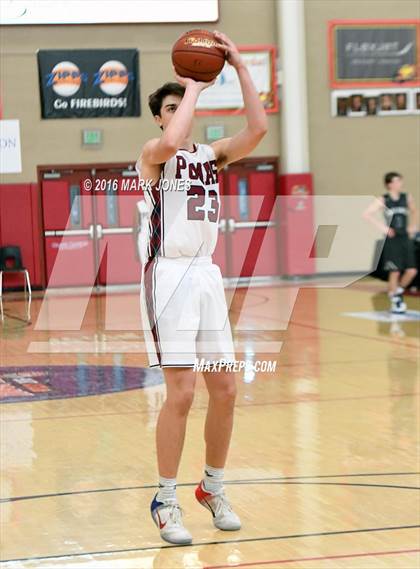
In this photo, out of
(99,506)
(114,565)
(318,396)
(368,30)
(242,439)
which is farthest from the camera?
(368,30)

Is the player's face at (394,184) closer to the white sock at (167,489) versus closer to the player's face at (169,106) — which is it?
the player's face at (169,106)

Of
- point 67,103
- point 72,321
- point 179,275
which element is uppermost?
point 67,103

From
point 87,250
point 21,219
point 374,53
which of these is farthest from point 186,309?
point 374,53

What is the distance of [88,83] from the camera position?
18172mm

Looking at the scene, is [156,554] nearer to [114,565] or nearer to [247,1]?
[114,565]

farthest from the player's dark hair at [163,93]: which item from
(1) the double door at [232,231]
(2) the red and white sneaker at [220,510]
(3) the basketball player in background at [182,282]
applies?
(1) the double door at [232,231]

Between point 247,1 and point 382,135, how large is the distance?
3510mm

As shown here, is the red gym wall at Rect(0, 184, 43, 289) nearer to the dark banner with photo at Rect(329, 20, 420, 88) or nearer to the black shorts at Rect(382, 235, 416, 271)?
the dark banner with photo at Rect(329, 20, 420, 88)

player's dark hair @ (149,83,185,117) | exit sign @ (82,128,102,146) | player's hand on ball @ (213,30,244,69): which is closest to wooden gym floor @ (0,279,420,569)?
player's dark hair @ (149,83,185,117)

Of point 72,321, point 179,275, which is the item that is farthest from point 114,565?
point 72,321

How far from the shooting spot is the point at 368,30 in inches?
763

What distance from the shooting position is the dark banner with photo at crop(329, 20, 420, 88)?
63.4 ft

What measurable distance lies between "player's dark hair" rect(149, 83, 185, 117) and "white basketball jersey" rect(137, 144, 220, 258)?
0.21 meters

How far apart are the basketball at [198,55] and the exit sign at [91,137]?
→ 47.8 ft
